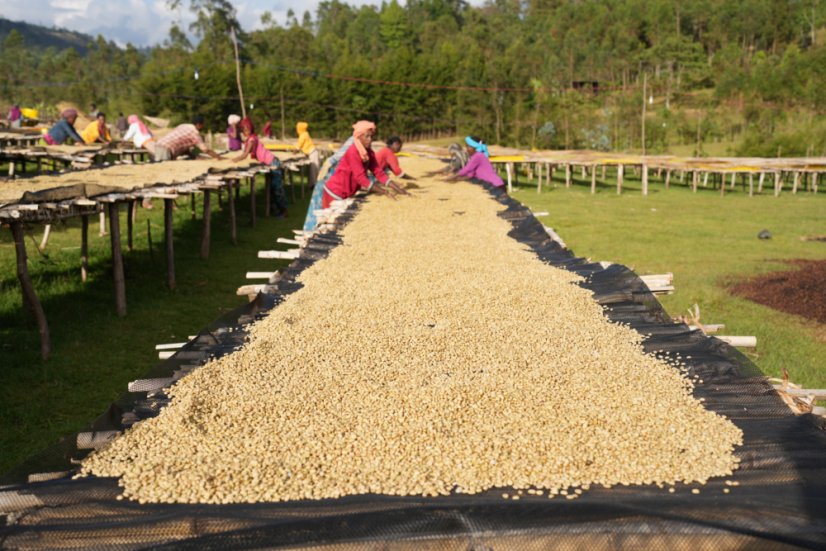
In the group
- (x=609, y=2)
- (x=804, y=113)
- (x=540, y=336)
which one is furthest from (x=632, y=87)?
(x=540, y=336)

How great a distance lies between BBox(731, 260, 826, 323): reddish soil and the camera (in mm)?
6664

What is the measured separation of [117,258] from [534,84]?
37667 mm

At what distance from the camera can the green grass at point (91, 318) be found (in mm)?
4105

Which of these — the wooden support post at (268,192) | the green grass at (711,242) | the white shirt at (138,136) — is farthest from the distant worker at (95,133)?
the green grass at (711,242)

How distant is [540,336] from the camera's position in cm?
303

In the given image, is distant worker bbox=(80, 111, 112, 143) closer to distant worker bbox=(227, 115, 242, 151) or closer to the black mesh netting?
distant worker bbox=(227, 115, 242, 151)

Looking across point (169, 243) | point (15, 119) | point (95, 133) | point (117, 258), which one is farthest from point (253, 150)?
point (15, 119)

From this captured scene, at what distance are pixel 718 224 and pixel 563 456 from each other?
12388 millimetres

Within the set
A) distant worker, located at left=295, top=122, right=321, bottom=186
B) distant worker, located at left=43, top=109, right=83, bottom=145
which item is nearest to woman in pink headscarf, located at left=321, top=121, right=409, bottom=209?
distant worker, located at left=295, top=122, right=321, bottom=186

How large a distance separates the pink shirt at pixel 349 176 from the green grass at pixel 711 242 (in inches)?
128

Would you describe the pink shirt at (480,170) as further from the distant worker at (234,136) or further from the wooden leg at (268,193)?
the distant worker at (234,136)

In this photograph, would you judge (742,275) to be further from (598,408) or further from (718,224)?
(598,408)

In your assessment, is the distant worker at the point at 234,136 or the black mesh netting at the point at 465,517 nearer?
the black mesh netting at the point at 465,517

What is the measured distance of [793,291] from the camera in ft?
23.6
